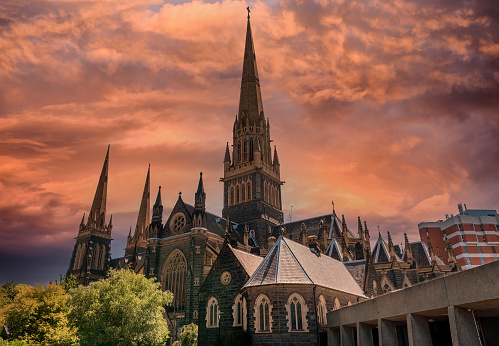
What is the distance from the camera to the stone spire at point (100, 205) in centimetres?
7762

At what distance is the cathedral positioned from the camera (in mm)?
23938

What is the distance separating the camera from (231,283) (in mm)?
28125

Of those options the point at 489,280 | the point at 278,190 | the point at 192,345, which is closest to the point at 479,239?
the point at 278,190

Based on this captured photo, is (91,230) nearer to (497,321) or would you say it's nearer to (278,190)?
(278,190)

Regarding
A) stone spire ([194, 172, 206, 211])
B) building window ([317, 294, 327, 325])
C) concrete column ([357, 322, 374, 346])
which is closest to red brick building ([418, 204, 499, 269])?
stone spire ([194, 172, 206, 211])

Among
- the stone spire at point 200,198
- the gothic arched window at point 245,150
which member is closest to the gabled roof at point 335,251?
the stone spire at point 200,198

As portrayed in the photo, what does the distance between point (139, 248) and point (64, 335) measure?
5272 cm

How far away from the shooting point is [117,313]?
89.5 feet

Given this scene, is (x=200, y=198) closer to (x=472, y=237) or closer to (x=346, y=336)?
(x=346, y=336)

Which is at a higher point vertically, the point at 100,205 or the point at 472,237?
the point at 100,205

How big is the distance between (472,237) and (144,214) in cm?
7329

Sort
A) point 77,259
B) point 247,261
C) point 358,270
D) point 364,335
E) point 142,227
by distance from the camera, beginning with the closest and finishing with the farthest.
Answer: point 364,335 → point 247,261 → point 358,270 → point 77,259 → point 142,227

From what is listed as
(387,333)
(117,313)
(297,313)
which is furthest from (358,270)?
(117,313)

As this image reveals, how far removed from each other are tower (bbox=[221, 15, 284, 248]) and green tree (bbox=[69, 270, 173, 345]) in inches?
1085
